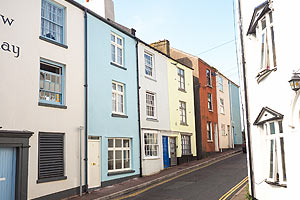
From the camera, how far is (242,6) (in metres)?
11.4

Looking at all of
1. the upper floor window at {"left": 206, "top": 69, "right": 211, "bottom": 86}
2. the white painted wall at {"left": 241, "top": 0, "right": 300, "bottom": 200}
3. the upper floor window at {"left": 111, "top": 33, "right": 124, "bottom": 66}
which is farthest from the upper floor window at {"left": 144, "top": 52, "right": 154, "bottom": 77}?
the upper floor window at {"left": 206, "top": 69, "right": 211, "bottom": 86}

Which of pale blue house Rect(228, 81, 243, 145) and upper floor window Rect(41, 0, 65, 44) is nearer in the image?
upper floor window Rect(41, 0, 65, 44)

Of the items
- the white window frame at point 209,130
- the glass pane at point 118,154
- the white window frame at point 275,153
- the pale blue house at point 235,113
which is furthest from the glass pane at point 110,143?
the pale blue house at point 235,113

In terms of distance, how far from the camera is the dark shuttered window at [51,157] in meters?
11.5

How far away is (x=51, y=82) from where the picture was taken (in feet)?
41.1

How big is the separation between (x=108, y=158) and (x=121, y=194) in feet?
8.43

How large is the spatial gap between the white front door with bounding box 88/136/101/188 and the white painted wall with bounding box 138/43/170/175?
4.15 meters

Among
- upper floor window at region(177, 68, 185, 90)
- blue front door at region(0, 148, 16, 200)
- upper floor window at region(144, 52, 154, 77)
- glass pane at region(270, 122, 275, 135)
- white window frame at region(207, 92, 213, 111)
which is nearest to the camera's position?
glass pane at region(270, 122, 275, 135)

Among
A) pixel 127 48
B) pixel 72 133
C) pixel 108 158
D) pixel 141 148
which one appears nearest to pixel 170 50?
pixel 127 48

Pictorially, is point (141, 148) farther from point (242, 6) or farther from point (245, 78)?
point (242, 6)

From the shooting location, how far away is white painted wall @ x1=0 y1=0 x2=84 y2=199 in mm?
10547

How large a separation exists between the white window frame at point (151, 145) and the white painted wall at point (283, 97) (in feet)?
30.6

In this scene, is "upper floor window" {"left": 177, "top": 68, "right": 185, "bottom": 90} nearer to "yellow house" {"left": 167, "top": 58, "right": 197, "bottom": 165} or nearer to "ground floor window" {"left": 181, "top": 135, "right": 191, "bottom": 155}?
"yellow house" {"left": 167, "top": 58, "right": 197, "bottom": 165}

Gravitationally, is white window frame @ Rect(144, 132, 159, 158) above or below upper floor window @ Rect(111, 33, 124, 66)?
below
